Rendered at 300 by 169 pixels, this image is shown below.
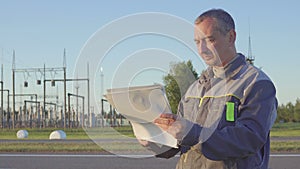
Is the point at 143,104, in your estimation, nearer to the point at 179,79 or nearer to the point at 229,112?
the point at 179,79

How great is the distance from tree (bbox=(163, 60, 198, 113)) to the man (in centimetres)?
6

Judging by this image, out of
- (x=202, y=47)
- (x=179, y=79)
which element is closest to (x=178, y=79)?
(x=179, y=79)

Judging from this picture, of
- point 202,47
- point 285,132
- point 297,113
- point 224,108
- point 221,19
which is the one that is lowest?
point 285,132

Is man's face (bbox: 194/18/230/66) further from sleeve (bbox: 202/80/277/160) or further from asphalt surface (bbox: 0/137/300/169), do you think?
asphalt surface (bbox: 0/137/300/169)

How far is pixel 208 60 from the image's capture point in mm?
2482

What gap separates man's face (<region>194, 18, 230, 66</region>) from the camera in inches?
96.5

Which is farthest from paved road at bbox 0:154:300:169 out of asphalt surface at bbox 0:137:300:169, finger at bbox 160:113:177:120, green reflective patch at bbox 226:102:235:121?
finger at bbox 160:113:177:120

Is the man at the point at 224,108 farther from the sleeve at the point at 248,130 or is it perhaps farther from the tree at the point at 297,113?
the tree at the point at 297,113

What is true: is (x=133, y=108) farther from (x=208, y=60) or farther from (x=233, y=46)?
(x=233, y=46)

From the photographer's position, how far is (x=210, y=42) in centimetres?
250


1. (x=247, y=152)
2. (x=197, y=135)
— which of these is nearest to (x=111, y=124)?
(x=197, y=135)

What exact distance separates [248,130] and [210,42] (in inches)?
17.6

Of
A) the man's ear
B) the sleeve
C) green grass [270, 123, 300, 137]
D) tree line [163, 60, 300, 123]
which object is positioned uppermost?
the man's ear

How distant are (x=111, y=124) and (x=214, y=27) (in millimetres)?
688
